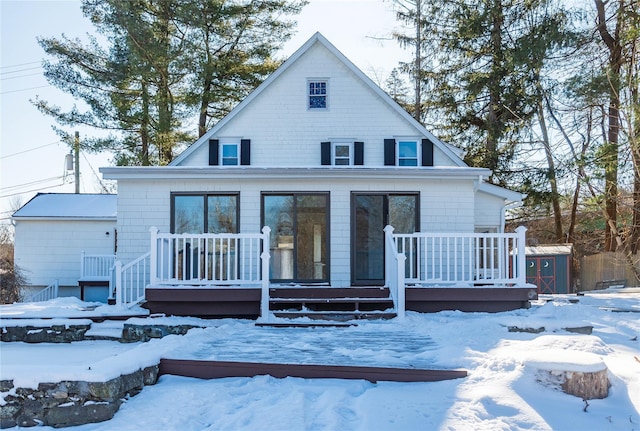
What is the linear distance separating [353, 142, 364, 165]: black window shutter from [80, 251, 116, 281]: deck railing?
781 cm

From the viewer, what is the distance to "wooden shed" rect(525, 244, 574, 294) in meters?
20.2

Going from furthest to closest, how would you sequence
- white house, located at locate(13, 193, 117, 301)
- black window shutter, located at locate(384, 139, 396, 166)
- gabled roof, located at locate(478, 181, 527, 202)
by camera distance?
white house, located at locate(13, 193, 117, 301) < black window shutter, located at locate(384, 139, 396, 166) < gabled roof, located at locate(478, 181, 527, 202)

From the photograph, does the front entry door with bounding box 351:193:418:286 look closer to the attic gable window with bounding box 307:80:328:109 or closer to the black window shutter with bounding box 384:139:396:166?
the black window shutter with bounding box 384:139:396:166

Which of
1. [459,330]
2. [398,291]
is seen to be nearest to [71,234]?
[398,291]

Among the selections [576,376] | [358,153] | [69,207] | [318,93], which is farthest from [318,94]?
[576,376]

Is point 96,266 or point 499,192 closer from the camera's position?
point 499,192

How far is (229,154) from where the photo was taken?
14.2 m

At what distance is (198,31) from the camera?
20422 mm

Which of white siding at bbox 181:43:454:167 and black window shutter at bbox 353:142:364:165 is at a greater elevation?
white siding at bbox 181:43:454:167

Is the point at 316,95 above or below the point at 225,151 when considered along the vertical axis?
above

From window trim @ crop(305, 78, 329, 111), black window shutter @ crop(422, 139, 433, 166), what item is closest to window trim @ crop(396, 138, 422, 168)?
black window shutter @ crop(422, 139, 433, 166)

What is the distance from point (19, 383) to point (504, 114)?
66.8ft

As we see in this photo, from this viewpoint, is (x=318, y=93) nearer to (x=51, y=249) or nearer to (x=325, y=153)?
(x=325, y=153)

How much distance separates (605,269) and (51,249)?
19903 mm
